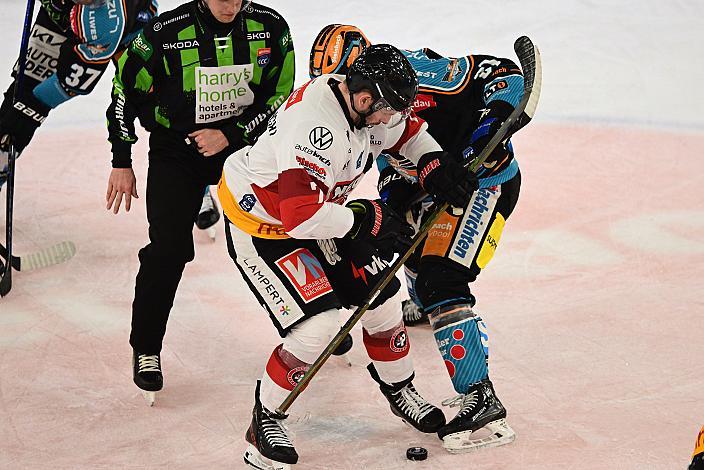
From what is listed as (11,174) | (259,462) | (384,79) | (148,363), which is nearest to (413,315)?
(148,363)

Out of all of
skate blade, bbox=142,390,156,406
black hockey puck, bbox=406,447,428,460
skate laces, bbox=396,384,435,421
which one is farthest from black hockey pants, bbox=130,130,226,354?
black hockey puck, bbox=406,447,428,460

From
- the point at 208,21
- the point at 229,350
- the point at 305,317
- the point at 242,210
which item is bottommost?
the point at 229,350

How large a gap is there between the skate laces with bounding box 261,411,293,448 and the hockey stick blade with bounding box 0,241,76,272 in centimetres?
171

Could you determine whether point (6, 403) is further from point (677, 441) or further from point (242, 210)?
point (677, 441)

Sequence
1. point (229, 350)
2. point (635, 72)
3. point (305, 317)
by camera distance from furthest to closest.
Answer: point (635, 72) < point (229, 350) < point (305, 317)

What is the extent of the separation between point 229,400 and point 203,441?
0.94 feet

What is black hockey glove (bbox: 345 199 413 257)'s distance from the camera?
2.70m

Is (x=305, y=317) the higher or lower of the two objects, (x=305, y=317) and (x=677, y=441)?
the higher

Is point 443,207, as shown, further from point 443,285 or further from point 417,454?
point 417,454

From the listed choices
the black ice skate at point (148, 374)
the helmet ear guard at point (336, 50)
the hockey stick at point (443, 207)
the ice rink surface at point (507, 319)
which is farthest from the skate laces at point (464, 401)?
the helmet ear guard at point (336, 50)

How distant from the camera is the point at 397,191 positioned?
11.3 feet

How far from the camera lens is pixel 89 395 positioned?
11.1ft

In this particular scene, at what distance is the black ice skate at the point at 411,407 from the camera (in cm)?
301

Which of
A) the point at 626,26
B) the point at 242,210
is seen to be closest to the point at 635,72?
the point at 626,26
